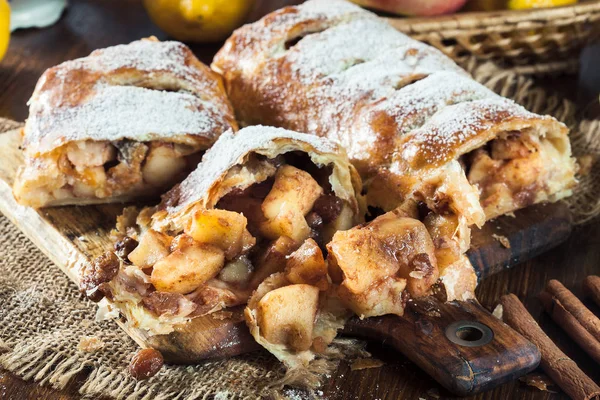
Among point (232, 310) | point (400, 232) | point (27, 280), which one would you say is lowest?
point (27, 280)

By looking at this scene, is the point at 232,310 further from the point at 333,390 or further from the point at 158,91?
the point at 158,91

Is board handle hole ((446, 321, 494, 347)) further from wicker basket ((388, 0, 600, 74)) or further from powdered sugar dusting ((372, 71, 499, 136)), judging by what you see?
wicker basket ((388, 0, 600, 74))

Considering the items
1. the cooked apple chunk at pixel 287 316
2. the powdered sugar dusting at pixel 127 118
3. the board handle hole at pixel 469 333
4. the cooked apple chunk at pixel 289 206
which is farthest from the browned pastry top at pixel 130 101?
the board handle hole at pixel 469 333

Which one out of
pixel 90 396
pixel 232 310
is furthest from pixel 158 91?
pixel 90 396

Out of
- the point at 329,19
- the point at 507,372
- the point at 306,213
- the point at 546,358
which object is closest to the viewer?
the point at 507,372

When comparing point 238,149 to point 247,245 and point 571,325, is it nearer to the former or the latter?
point 247,245

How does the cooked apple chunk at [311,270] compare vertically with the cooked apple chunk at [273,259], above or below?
above

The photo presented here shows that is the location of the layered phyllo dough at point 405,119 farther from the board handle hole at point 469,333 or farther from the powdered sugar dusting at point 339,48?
the board handle hole at point 469,333

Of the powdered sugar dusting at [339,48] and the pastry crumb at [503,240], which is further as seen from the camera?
the powdered sugar dusting at [339,48]
